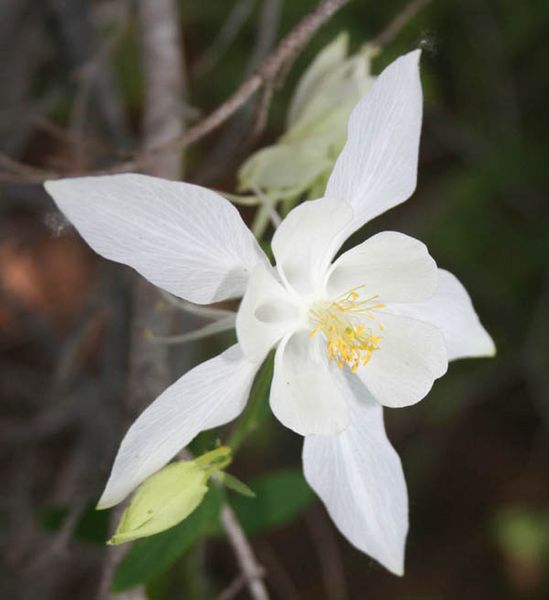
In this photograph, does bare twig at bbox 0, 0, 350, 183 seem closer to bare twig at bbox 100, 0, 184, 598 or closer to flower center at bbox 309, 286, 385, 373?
bare twig at bbox 100, 0, 184, 598

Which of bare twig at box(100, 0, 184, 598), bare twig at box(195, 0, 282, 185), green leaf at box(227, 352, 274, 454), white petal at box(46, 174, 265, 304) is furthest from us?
bare twig at box(195, 0, 282, 185)

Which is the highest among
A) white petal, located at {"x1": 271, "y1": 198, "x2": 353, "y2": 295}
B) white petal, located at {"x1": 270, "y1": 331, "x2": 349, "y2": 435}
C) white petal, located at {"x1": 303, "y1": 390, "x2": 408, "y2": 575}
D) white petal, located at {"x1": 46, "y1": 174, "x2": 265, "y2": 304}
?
white petal, located at {"x1": 46, "y1": 174, "x2": 265, "y2": 304}

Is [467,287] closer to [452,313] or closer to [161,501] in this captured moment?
[452,313]

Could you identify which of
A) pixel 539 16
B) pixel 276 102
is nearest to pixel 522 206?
pixel 539 16

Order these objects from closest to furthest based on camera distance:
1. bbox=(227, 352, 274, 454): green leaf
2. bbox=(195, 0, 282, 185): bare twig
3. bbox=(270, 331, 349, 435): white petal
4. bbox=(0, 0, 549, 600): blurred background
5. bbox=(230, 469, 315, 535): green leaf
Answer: bbox=(270, 331, 349, 435): white petal, bbox=(227, 352, 274, 454): green leaf, bbox=(230, 469, 315, 535): green leaf, bbox=(195, 0, 282, 185): bare twig, bbox=(0, 0, 549, 600): blurred background

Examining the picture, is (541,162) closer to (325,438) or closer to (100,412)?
(100,412)

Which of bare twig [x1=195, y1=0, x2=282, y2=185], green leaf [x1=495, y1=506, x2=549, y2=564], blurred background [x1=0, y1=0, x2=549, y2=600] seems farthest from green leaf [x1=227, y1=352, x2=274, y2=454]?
green leaf [x1=495, y1=506, x2=549, y2=564]

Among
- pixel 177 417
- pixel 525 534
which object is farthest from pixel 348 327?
pixel 525 534
